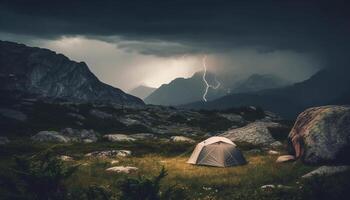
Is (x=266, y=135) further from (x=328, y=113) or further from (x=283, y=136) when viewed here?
(x=328, y=113)

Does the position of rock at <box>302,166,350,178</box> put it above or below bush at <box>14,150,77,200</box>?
below

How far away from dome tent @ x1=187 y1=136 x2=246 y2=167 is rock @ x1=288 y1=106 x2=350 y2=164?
17.2 feet

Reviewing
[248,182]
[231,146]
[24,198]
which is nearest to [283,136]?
[231,146]

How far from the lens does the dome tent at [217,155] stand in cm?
3747

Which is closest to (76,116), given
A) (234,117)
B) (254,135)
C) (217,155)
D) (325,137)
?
(234,117)

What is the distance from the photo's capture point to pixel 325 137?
105 ft

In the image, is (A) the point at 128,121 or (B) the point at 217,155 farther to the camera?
(A) the point at 128,121

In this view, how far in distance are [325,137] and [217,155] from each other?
9393mm

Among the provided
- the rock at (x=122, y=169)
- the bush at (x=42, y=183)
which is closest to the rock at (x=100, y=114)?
the rock at (x=122, y=169)

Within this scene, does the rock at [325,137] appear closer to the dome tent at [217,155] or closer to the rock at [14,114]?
the dome tent at [217,155]

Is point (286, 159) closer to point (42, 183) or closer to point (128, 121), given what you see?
point (42, 183)

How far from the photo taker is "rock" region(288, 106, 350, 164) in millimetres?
30814

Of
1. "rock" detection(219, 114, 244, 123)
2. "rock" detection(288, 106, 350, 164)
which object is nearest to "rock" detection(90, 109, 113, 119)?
"rock" detection(219, 114, 244, 123)

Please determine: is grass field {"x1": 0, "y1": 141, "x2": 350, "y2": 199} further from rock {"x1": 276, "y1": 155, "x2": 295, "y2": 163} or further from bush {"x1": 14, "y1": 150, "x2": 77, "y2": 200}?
bush {"x1": 14, "y1": 150, "x2": 77, "y2": 200}
